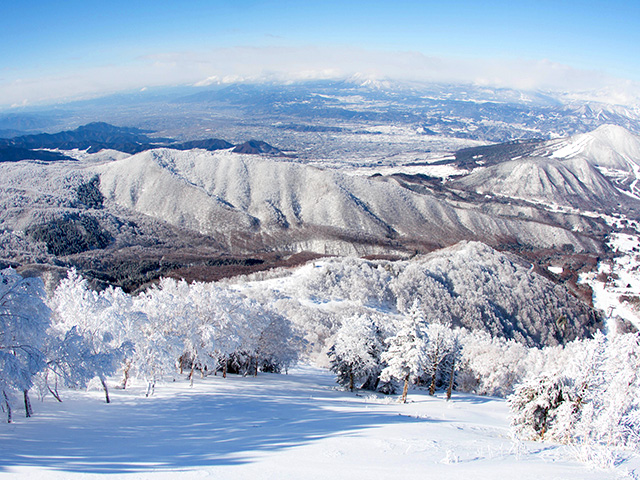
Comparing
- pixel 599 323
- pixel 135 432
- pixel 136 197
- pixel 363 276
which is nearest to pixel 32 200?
pixel 136 197

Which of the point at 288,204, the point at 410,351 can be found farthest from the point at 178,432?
the point at 288,204

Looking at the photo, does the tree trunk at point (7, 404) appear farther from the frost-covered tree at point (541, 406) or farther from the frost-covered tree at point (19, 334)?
the frost-covered tree at point (541, 406)

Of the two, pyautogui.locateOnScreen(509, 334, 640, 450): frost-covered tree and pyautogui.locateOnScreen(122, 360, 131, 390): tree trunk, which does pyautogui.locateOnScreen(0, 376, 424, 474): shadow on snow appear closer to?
pyautogui.locateOnScreen(122, 360, 131, 390): tree trunk

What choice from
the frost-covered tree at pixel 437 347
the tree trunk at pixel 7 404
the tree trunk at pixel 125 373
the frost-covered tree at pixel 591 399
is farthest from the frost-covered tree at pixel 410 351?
the tree trunk at pixel 7 404

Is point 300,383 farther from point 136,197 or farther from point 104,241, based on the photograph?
point 136,197

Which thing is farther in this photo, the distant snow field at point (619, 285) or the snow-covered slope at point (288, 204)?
the snow-covered slope at point (288, 204)

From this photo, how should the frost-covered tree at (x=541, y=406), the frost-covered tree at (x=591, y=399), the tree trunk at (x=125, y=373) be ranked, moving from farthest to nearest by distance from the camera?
the tree trunk at (x=125, y=373), the frost-covered tree at (x=541, y=406), the frost-covered tree at (x=591, y=399)
